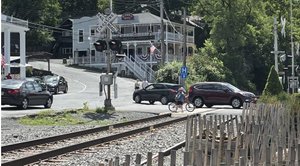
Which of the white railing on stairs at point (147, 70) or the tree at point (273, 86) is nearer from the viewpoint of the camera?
the tree at point (273, 86)

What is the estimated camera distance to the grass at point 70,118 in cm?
2156

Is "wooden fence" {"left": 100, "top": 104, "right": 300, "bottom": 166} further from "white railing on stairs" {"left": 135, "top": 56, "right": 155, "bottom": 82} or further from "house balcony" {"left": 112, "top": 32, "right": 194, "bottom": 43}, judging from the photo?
"house balcony" {"left": 112, "top": 32, "right": 194, "bottom": 43}

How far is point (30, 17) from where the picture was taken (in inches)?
3580

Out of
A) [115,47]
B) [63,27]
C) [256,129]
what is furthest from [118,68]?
[256,129]

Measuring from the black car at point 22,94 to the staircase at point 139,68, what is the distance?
40.2 metres

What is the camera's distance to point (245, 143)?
8445 millimetres

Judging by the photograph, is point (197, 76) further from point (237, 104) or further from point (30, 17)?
point (30, 17)

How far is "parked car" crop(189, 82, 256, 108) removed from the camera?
35.8 m

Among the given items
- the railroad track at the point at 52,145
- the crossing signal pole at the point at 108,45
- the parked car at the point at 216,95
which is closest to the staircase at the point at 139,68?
the parked car at the point at 216,95

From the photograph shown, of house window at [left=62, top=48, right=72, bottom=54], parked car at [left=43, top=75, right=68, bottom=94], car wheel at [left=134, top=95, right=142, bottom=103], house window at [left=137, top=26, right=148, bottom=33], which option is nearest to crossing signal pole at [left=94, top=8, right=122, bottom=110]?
car wheel at [left=134, top=95, right=142, bottom=103]

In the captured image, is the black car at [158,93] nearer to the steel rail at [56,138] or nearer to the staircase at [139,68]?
the steel rail at [56,138]

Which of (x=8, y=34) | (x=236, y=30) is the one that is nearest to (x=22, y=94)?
(x=8, y=34)

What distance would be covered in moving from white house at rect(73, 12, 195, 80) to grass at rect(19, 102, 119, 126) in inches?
1911

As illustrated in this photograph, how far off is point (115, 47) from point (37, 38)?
2494 inches
